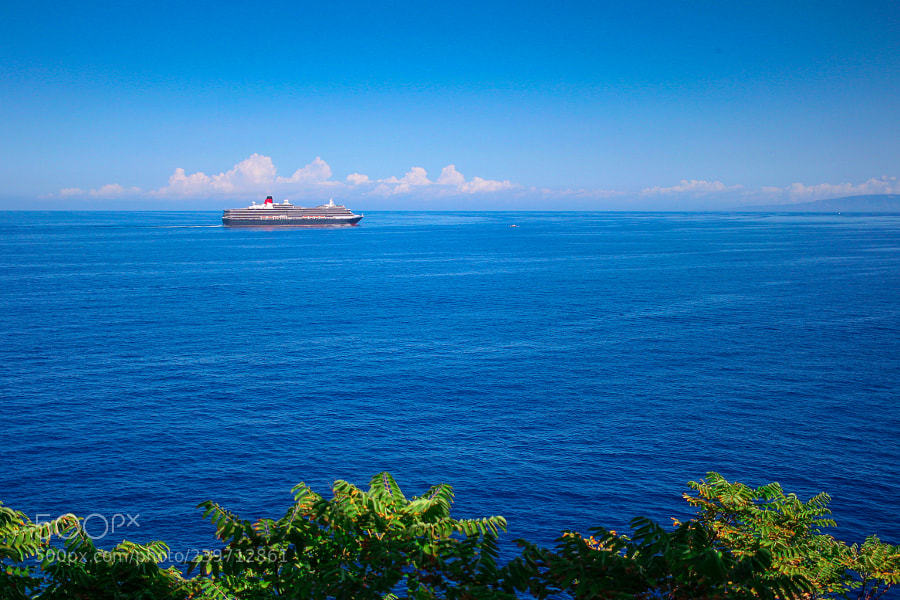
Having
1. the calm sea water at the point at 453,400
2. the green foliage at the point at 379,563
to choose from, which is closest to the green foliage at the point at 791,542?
the green foliage at the point at 379,563

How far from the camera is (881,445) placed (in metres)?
48.4

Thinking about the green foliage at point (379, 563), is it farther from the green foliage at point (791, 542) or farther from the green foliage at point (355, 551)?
the green foliage at point (791, 542)

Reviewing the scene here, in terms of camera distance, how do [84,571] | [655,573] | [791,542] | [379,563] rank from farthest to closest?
1. [791,542]
2. [379,563]
3. [84,571]
4. [655,573]

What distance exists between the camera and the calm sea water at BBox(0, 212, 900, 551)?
41.0 metres

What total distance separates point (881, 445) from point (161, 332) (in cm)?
7837

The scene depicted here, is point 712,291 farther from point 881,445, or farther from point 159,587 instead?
point 159,587

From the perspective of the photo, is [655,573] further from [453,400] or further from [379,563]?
[453,400]

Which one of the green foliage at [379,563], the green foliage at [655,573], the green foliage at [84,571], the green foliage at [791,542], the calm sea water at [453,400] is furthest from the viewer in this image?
the calm sea water at [453,400]

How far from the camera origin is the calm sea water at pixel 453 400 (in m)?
41.0

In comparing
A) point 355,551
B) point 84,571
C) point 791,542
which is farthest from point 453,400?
point 84,571

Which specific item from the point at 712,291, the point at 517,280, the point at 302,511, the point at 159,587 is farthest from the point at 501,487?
the point at 517,280

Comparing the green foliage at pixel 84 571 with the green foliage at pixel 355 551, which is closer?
the green foliage at pixel 84 571

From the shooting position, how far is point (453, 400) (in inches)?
2301

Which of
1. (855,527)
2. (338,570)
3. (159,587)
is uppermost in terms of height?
(338,570)
